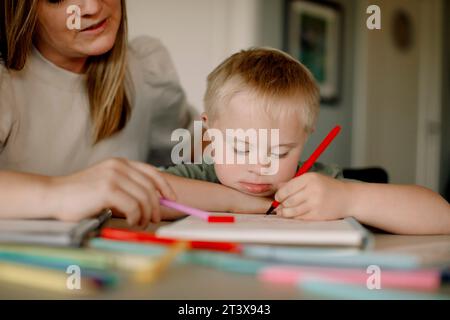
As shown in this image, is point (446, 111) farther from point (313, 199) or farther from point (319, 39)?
point (313, 199)

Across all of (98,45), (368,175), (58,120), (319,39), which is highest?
(319,39)

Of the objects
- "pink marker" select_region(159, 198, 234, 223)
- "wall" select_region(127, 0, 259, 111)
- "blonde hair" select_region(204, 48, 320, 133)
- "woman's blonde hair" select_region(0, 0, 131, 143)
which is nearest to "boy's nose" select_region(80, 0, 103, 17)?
"woman's blonde hair" select_region(0, 0, 131, 143)

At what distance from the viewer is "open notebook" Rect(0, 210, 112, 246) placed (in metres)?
0.45

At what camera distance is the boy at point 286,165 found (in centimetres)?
65

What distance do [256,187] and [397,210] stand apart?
242 mm

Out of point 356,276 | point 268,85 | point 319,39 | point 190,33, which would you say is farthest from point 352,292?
point 319,39

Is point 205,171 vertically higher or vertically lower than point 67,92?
lower

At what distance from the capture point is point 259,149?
81 centimetres

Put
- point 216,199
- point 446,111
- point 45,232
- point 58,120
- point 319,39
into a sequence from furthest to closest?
point 446,111 → point 319,39 → point 58,120 → point 216,199 → point 45,232

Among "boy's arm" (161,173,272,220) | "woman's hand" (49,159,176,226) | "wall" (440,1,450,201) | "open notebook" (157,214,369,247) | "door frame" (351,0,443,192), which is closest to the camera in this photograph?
"open notebook" (157,214,369,247)

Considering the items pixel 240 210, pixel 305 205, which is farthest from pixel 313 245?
pixel 240 210

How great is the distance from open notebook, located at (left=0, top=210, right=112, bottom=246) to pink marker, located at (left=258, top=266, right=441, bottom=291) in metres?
0.17

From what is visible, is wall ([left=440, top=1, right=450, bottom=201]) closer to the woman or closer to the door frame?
the door frame

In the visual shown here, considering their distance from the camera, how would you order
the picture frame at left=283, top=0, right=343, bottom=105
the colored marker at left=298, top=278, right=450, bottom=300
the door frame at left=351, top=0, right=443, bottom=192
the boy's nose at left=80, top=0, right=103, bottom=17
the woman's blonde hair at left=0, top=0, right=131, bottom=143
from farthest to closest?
the door frame at left=351, top=0, right=443, bottom=192, the picture frame at left=283, top=0, right=343, bottom=105, the woman's blonde hair at left=0, top=0, right=131, bottom=143, the boy's nose at left=80, top=0, right=103, bottom=17, the colored marker at left=298, top=278, right=450, bottom=300
